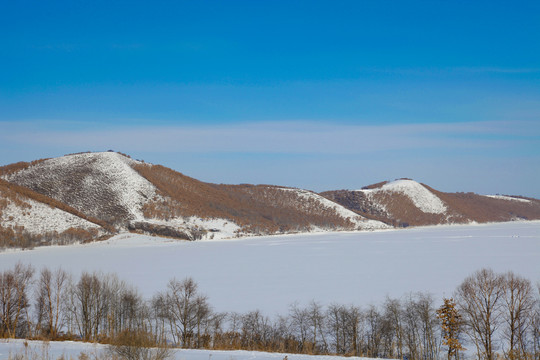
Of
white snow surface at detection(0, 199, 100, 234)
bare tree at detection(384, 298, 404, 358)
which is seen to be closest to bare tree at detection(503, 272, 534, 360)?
bare tree at detection(384, 298, 404, 358)

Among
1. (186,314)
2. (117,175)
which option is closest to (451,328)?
(186,314)

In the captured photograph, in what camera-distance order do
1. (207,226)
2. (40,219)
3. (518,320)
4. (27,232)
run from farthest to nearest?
1. (207,226)
2. (40,219)
3. (27,232)
4. (518,320)

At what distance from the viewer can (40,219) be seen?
75688 millimetres

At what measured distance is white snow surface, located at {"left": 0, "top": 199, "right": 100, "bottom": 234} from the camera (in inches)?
2832

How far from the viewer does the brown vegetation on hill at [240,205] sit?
106m

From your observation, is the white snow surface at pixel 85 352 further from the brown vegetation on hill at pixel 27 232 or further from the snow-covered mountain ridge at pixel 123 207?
the snow-covered mountain ridge at pixel 123 207

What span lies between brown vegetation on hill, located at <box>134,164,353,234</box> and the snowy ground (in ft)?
133

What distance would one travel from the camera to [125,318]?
26500 millimetres

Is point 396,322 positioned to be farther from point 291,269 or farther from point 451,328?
point 291,269

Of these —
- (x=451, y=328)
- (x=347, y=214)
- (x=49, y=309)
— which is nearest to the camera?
(x=451, y=328)

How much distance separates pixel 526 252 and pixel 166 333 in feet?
146

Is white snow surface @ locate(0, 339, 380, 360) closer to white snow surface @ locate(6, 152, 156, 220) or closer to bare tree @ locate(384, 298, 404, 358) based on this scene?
bare tree @ locate(384, 298, 404, 358)

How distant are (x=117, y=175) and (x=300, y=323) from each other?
314 feet

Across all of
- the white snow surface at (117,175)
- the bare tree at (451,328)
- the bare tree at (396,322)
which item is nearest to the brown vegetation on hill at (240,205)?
the white snow surface at (117,175)
